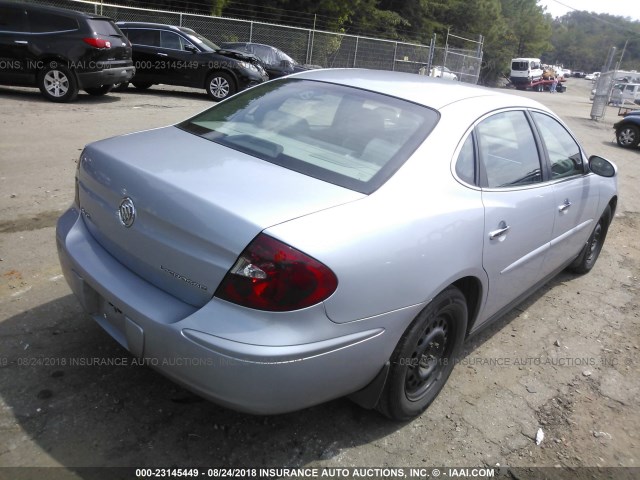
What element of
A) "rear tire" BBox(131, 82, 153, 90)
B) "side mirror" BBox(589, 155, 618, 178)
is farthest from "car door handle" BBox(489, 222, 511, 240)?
"rear tire" BBox(131, 82, 153, 90)

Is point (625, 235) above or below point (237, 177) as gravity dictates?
below

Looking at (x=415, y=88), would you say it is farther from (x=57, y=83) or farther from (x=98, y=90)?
(x=98, y=90)

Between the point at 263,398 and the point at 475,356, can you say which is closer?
the point at 263,398

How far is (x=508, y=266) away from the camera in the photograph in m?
3.15

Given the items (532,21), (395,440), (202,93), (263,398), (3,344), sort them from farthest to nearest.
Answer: (532,21) < (202,93) < (3,344) < (395,440) < (263,398)

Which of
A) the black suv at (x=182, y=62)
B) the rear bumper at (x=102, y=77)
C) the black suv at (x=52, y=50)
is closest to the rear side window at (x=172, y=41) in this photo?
the black suv at (x=182, y=62)

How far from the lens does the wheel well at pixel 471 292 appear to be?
2861 mm

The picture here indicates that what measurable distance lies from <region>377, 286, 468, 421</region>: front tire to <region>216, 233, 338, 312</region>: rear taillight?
65 centimetres

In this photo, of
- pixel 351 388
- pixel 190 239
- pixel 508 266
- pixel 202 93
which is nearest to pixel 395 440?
pixel 351 388

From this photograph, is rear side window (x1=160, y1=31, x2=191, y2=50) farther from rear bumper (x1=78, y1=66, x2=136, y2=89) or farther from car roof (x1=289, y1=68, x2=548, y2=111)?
car roof (x1=289, y1=68, x2=548, y2=111)

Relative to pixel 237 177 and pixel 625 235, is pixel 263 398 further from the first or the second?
pixel 625 235

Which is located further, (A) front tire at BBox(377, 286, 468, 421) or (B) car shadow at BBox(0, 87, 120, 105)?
(B) car shadow at BBox(0, 87, 120, 105)

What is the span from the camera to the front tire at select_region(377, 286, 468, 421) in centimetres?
252

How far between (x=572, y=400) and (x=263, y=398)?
208 centimetres
